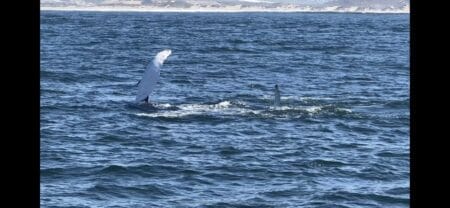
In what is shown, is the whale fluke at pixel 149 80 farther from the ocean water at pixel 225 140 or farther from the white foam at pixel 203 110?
the white foam at pixel 203 110

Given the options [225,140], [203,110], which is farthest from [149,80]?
[225,140]

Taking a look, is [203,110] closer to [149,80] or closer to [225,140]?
[149,80]

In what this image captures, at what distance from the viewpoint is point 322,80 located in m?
42.4

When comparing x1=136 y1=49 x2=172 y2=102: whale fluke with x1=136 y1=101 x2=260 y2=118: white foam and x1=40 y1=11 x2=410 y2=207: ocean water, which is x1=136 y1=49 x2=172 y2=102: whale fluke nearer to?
x1=40 y1=11 x2=410 y2=207: ocean water

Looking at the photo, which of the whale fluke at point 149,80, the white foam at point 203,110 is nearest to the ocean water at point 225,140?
the white foam at point 203,110

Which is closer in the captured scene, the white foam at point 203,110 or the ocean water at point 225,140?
the ocean water at point 225,140

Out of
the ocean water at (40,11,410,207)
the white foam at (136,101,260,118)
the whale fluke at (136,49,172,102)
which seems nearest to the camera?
the ocean water at (40,11,410,207)

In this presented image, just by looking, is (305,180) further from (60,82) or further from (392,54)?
(392,54)

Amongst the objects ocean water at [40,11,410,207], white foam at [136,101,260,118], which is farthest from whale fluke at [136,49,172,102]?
white foam at [136,101,260,118]

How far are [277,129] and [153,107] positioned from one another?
Answer: 592 cm

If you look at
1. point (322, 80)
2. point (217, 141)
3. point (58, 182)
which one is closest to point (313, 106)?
point (217, 141)

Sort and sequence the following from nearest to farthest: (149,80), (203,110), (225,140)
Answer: (225,140), (149,80), (203,110)

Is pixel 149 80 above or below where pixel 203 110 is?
above

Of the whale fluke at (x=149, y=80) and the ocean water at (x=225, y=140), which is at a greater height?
the whale fluke at (x=149, y=80)
